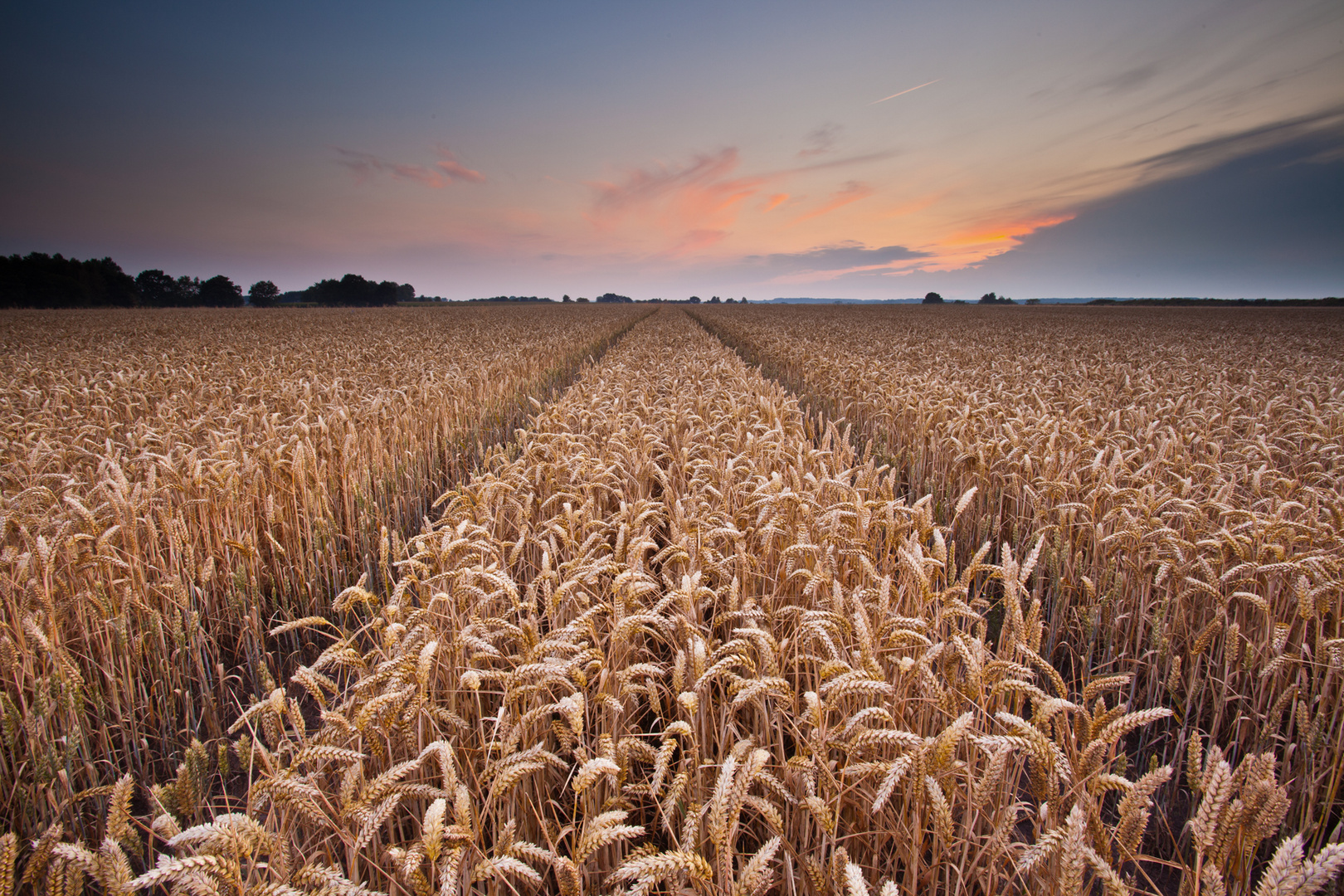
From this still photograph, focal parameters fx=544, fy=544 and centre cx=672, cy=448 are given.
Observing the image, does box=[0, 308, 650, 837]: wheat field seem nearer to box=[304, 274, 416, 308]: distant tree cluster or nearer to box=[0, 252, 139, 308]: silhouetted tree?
box=[0, 252, 139, 308]: silhouetted tree

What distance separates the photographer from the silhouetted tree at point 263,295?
96875 millimetres

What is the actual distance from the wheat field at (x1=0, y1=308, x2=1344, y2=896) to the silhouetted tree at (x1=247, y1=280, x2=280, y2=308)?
115120mm

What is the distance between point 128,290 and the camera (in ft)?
253

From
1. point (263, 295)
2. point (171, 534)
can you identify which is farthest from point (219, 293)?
point (171, 534)

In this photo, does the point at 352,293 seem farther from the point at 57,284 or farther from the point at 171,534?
the point at 171,534

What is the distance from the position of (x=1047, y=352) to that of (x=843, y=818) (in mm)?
19191

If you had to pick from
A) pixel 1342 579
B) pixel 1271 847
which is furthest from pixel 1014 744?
pixel 1342 579

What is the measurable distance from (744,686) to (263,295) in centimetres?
12646

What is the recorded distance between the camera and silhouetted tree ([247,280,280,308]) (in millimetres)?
96875

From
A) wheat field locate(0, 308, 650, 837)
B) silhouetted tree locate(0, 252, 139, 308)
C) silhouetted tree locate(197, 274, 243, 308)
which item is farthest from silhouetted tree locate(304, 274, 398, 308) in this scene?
wheat field locate(0, 308, 650, 837)

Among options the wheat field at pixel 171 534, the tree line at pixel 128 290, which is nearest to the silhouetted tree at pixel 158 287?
the tree line at pixel 128 290

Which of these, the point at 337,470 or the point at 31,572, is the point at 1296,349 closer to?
the point at 337,470

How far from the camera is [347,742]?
1909 millimetres

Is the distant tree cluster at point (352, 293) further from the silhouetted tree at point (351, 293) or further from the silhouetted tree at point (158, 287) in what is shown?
the silhouetted tree at point (158, 287)
